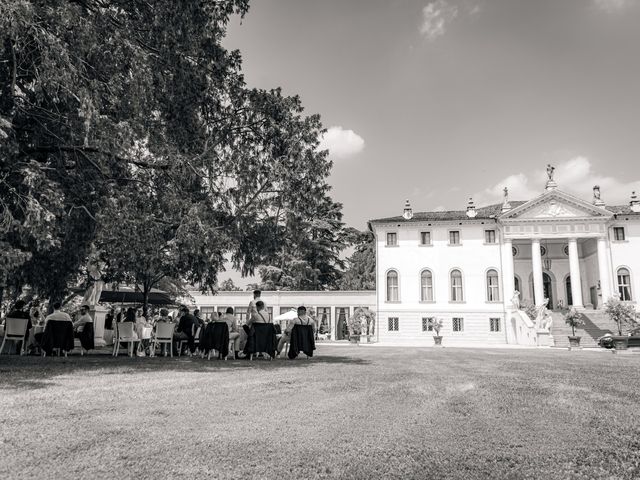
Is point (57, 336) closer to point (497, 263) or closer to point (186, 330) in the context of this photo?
point (186, 330)

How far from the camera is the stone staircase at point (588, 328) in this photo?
29469mm

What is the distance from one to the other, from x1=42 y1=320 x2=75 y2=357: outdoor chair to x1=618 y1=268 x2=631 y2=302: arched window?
1415 inches

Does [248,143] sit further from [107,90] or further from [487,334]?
[487,334]

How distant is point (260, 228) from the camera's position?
42.3ft

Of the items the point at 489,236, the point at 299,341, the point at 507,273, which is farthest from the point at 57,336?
the point at 489,236

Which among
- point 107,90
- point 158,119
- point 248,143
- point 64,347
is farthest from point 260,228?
point 64,347

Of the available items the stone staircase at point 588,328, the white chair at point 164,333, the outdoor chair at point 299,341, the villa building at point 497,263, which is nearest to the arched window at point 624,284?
the villa building at point 497,263

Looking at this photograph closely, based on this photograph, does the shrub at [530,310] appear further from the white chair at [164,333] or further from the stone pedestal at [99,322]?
the stone pedestal at [99,322]

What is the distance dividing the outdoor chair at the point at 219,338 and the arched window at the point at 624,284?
108 feet

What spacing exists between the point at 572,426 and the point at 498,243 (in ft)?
114

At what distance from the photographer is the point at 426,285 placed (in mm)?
38000

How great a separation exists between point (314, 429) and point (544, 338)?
28.4m

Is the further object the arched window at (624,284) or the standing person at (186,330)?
the arched window at (624,284)

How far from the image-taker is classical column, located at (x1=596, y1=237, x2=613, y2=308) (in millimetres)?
34938
